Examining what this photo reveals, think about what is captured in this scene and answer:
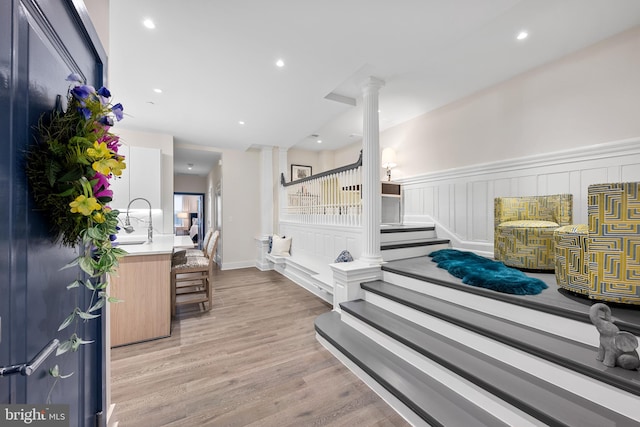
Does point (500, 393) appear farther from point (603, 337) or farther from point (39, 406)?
point (39, 406)

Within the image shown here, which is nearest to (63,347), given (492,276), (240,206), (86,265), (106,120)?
(86,265)

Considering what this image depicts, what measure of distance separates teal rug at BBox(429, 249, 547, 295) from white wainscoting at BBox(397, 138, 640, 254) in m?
0.83

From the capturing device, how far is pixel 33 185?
0.69 m

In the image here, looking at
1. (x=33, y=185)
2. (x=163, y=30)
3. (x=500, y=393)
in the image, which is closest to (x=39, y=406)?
(x=33, y=185)

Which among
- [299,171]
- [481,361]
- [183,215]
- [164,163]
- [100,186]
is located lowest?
[481,361]

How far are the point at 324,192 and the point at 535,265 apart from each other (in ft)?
9.05

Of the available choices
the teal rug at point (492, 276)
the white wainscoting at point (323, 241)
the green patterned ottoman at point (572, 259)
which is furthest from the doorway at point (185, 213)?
the green patterned ottoman at point (572, 259)

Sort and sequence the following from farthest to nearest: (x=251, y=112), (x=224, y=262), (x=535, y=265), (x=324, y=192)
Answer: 1. (x=224, y=262)
2. (x=324, y=192)
3. (x=251, y=112)
4. (x=535, y=265)

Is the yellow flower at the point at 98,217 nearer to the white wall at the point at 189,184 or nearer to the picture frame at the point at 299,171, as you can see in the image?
the picture frame at the point at 299,171

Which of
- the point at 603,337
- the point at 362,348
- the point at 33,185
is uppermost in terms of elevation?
the point at 33,185

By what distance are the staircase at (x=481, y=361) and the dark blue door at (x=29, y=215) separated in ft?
5.64

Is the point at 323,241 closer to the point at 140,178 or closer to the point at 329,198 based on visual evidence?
the point at 329,198

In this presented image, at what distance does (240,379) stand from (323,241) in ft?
7.64

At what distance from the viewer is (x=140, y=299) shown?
2.39 meters
